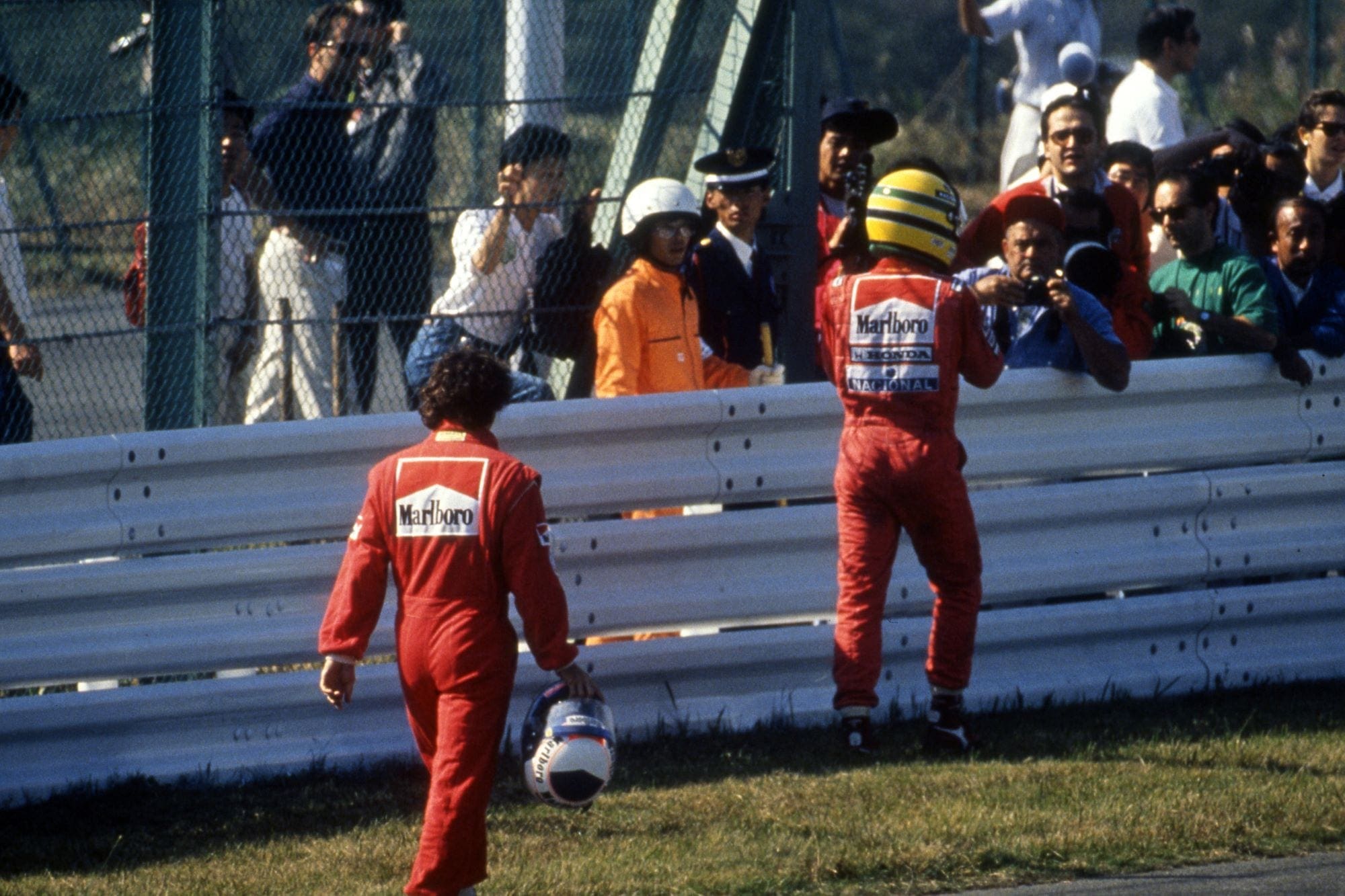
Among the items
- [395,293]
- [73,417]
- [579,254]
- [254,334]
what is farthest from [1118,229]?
[73,417]

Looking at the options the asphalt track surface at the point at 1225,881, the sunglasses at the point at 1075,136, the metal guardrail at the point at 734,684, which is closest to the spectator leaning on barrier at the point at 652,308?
the metal guardrail at the point at 734,684

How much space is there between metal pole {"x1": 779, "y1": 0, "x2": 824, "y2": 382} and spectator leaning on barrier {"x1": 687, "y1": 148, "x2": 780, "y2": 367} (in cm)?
21

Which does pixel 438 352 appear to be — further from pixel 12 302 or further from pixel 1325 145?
pixel 1325 145

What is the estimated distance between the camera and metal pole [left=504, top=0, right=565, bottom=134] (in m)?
7.06

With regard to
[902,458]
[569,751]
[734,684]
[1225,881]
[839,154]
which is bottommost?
[1225,881]

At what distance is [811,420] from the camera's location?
695 cm

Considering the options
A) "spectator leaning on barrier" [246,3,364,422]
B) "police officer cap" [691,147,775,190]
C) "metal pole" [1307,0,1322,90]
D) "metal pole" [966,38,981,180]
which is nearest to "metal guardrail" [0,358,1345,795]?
"spectator leaning on barrier" [246,3,364,422]

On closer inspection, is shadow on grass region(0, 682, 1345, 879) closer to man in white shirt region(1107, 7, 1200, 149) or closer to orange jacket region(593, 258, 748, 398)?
orange jacket region(593, 258, 748, 398)

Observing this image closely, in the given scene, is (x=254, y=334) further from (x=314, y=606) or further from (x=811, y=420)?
(x=811, y=420)

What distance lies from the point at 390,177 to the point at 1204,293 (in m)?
3.26

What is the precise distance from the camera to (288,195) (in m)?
6.49

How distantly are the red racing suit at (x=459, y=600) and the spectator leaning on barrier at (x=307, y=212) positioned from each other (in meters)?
1.46

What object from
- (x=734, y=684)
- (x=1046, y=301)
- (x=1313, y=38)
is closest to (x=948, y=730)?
(x=734, y=684)

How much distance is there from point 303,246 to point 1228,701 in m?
3.69
